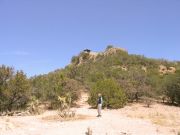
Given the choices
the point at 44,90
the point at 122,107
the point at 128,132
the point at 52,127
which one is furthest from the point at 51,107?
the point at 128,132

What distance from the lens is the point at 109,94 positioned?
2812 centimetres

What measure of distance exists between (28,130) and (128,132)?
455 cm

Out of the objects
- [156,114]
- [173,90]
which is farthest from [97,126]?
[173,90]

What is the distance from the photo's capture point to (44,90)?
1221 inches

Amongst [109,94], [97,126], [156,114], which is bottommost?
[97,126]

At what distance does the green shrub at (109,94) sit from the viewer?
27.8 meters

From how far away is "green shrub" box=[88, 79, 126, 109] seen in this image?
2775cm

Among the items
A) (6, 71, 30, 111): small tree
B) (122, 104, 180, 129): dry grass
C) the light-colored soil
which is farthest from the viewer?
(6, 71, 30, 111): small tree

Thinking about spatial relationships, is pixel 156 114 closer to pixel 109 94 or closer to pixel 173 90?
pixel 109 94

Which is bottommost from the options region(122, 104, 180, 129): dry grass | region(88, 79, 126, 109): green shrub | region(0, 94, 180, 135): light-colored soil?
region(0, 94, 180, 135): light-colored soil

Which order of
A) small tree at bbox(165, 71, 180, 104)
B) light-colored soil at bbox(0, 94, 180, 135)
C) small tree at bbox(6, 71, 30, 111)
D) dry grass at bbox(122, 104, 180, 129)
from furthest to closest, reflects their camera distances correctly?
small tree at bbox(165, 71, 180, 104)
small tree at bbox(6, 71, 30, 111)
dry grass at bbox(122, 104, 180, 129)
light-colored soil at bbox(0, 94, 180, 135)

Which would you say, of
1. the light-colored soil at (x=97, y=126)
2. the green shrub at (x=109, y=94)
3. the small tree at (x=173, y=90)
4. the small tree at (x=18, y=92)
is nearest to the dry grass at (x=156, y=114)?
the light-colored soil at (x=97, y=126)

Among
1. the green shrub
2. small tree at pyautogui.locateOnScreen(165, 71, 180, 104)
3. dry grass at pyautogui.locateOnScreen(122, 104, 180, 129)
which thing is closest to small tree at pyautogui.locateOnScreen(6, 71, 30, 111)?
the green shrub

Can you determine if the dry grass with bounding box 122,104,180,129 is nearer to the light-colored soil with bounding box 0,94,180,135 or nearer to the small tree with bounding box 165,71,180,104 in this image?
the light-colored soil with bounding box 0,94,180,135
